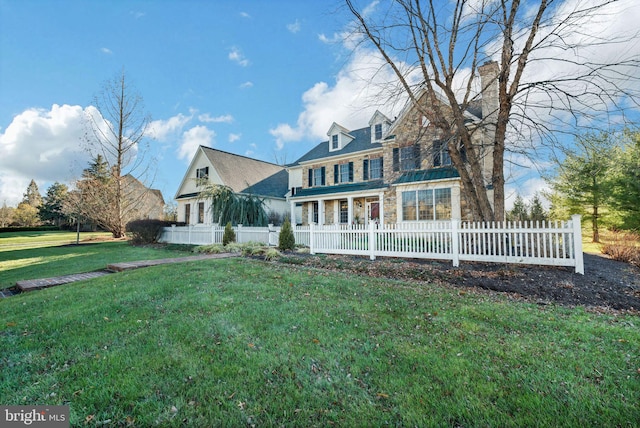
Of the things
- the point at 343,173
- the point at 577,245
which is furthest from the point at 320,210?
the point at 577,245

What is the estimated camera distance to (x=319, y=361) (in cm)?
266

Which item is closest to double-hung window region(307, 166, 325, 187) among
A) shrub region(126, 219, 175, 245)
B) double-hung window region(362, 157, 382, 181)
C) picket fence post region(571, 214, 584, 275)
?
double-hung window region(362, 157, 382, 181)

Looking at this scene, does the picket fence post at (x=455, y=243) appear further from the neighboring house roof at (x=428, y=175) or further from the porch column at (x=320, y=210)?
the porch column at (x=320, y=210)

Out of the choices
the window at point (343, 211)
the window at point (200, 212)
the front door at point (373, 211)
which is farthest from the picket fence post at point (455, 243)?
the window at point (200, 212)

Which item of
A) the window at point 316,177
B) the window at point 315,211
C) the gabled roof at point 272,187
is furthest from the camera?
the gabled roof at point 272,187

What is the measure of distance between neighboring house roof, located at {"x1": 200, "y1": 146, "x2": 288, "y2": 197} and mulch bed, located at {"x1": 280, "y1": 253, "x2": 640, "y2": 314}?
14385mm

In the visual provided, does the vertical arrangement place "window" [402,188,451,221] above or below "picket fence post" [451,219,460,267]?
above

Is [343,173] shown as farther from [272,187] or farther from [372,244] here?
[372,244]

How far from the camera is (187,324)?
11.5 ft

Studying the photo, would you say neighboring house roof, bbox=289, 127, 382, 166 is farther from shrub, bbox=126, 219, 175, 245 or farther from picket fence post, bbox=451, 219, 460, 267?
picket fence post, bbox=451, 219, 460, 267

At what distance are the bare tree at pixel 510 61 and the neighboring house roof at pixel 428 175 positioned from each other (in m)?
4.43

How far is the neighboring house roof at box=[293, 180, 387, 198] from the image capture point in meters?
16.6

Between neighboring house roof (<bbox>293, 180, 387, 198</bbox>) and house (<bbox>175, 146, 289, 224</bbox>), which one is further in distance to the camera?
house (<bbox>175, 146, 289, 224</bbox>)

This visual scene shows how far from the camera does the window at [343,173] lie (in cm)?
1872
